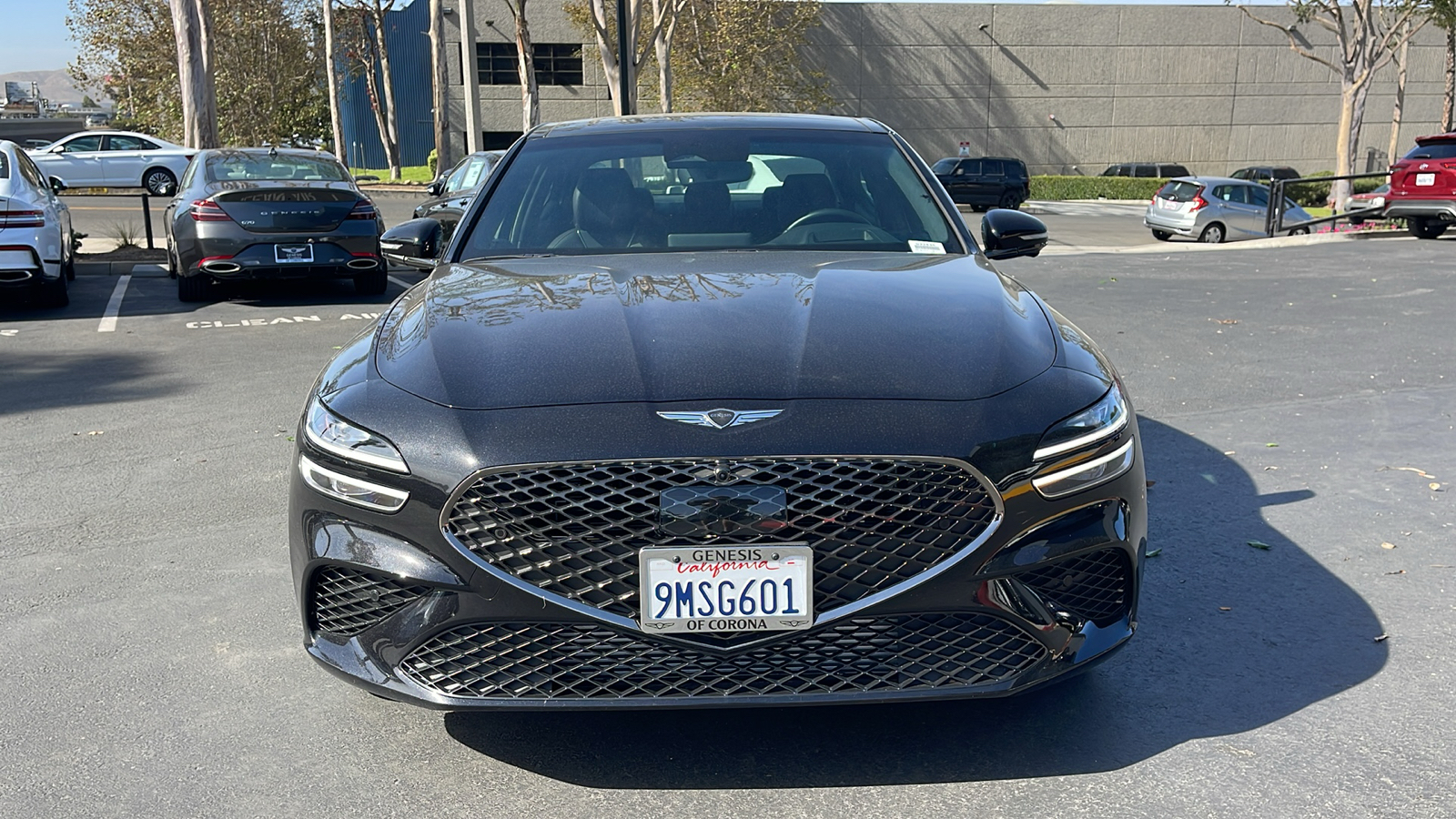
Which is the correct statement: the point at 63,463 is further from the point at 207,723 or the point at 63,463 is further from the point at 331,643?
the point at 331,643

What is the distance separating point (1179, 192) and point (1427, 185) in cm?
669

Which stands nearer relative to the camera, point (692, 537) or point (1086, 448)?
point (692, 537)

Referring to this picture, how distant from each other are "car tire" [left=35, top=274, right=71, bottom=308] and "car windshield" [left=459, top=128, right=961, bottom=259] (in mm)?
8725

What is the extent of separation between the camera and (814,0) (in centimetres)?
4622

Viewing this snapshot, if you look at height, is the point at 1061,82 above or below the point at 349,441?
above

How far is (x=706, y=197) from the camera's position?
4598mm

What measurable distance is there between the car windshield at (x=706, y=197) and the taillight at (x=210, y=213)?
779 centimetres

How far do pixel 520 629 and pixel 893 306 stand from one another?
1.38 metres

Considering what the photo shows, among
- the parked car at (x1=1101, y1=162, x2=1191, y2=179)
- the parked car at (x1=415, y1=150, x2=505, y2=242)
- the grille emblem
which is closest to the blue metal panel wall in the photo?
the parked car at (x1=1101, y1=162, x2=1191, y2=179)

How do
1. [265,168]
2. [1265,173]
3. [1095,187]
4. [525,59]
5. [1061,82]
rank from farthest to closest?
[1061,82]
[1095,187]
[1265,173]
[525,59]
[265,168]

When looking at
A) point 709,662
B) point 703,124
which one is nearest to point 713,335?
point 709,662

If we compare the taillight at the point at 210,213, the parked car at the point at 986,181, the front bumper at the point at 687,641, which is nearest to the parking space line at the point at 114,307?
the taillight at the point at 210,213

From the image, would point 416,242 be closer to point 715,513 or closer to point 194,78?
point 715,513

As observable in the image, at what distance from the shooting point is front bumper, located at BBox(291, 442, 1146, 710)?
281 cm
